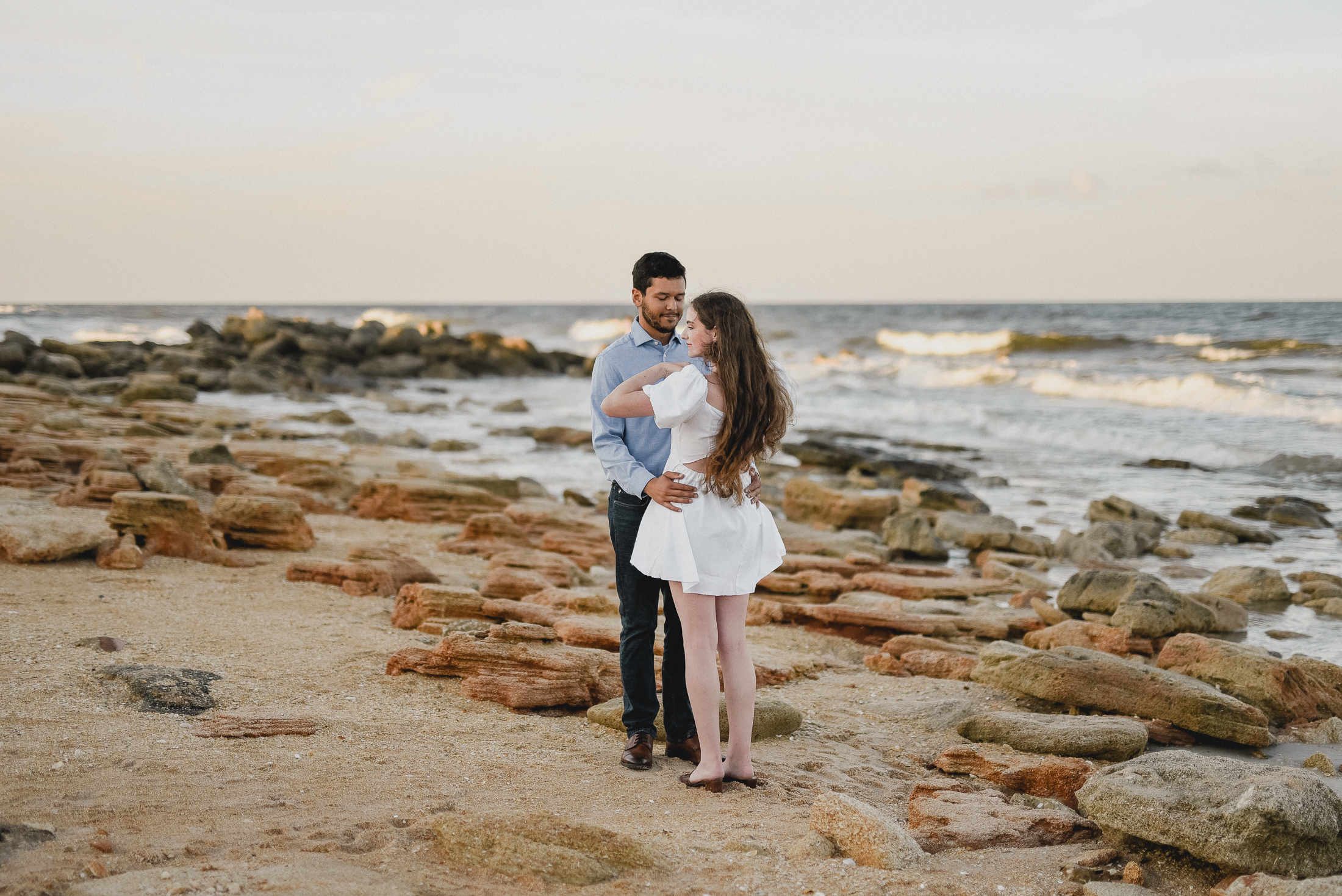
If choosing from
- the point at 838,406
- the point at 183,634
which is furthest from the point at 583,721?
the point at 838,406

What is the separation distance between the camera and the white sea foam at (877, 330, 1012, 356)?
45.2 m

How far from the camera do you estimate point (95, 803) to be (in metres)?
3.56

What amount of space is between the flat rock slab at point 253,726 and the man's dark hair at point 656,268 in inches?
101

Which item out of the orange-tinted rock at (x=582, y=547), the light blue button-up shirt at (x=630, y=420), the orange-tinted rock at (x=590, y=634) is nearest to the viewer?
the light blue button-up shirt at (x=630, y=420)

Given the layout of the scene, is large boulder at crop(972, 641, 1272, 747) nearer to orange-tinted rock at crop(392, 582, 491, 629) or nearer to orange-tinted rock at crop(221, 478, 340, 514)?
orange-tinted rock at crop(392, 582, 491, 629)

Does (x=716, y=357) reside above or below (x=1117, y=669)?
above

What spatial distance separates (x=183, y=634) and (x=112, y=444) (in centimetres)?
852

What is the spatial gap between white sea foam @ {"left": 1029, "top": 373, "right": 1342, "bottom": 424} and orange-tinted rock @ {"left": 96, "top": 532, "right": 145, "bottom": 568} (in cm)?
2221

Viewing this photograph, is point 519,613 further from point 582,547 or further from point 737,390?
point 737,390

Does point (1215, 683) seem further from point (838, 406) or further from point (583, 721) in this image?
point (838, 406)

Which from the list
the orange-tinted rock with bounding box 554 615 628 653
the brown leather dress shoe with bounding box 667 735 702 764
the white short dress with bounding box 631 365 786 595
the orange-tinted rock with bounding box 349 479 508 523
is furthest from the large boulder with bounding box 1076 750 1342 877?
the orange-tinted rock with bounding box 349 479 508 523

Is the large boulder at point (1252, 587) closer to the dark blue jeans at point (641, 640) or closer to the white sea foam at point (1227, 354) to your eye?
the dark blue jeans at point (641, 640)

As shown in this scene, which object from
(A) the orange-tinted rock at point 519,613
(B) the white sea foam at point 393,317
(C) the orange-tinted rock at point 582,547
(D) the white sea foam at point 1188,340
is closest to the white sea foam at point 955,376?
(D) the white sea foam at point 1188,340

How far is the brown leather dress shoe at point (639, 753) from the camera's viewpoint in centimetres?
451
